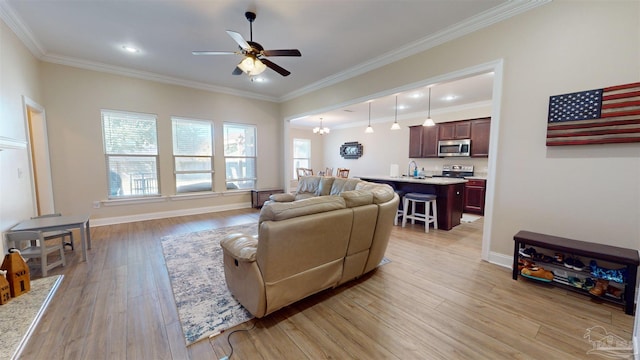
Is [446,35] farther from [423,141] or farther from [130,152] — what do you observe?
[130,152]

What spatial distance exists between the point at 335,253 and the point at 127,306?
1909 mm

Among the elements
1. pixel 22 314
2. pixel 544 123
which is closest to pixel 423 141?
pixel 544 123

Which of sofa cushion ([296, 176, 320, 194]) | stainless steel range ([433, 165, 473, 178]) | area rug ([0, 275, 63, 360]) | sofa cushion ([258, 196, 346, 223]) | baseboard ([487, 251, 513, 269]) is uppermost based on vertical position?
stainless steel range ([433, 165, 473, 178])

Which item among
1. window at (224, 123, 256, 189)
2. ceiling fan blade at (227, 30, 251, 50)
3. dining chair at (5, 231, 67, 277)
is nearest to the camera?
ceiling fan blade at (227, 30, 251, 50)

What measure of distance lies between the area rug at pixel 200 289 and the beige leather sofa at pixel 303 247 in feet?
0.52

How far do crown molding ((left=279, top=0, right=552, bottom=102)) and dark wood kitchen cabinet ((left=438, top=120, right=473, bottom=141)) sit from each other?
3.42m

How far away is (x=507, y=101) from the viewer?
9.09 ft

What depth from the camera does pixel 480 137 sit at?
5.95m

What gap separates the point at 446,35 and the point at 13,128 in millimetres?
5589

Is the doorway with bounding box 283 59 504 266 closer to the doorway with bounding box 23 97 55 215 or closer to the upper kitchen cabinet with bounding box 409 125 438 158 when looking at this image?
the upper kitchen cabinet with bounding box 409 125 438 158

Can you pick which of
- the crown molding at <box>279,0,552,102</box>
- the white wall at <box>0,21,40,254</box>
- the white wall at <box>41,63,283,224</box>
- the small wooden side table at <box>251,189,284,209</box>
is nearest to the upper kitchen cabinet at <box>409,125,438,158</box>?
the crown molding at <box>279,0,552,102</box>

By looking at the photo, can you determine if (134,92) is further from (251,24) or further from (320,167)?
(320,167)

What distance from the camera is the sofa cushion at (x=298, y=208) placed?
1.70m

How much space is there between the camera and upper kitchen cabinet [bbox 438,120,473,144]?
20.2 ft
